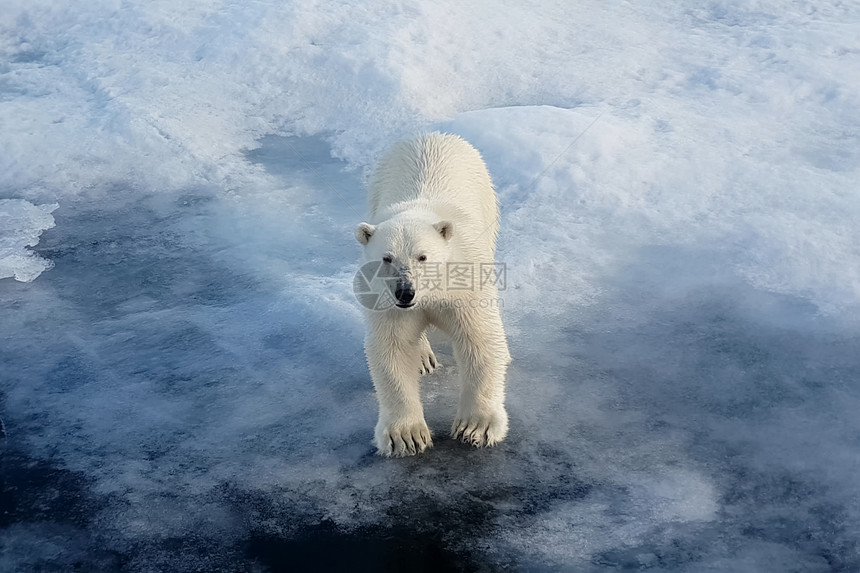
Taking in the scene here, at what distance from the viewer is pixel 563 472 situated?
3654mm

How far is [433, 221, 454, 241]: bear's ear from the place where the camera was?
3584 mm

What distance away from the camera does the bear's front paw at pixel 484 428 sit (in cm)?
382

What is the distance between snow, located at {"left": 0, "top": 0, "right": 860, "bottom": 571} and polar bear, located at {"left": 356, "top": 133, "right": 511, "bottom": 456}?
0.16 m

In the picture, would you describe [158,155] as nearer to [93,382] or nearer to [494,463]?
[93,382]

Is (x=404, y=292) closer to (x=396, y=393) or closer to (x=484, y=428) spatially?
(x=396, y=393)

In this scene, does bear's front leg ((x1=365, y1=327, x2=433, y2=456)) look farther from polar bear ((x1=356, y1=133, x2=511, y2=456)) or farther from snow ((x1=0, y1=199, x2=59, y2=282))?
snow ((x1=0, y1=199, x2=59, y2=282))

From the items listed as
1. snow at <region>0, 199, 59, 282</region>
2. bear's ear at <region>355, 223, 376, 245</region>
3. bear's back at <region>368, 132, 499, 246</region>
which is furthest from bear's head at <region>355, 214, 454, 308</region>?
snow at <region>0, 199, 59, 282</region>

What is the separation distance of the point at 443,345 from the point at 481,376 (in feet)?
3.42

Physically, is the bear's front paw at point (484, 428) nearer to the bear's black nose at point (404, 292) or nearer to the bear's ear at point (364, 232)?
the bear's black nose at point (404, 292)

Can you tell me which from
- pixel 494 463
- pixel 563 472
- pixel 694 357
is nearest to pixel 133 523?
pixel 494 463

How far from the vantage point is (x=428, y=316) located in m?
3.76

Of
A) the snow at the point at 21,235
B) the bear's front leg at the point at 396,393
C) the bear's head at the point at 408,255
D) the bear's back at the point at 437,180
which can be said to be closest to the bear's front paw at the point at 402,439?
the bear's front leg at the point at 396,393

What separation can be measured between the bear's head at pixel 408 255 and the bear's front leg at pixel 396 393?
0.88ft

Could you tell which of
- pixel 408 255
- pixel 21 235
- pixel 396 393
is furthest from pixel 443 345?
pixel 21 235
